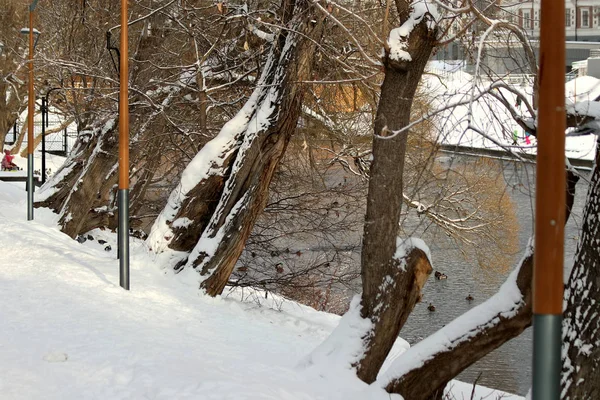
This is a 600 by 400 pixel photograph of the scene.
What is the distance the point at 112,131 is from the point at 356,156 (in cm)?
488

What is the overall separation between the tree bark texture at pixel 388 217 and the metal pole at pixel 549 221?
3.92m

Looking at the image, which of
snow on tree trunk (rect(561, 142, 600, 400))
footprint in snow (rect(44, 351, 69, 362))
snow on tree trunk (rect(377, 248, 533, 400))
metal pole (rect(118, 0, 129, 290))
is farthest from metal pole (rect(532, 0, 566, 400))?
metal pole (rect(118, 0, 129, 290))

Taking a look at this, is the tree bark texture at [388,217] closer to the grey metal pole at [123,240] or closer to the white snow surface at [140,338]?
the white snow surface at [140,338]

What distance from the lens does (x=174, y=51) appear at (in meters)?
18.3

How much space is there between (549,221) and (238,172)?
8.84 m

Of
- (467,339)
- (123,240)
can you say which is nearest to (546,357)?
(467,339)

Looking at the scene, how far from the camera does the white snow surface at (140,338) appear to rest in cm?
684

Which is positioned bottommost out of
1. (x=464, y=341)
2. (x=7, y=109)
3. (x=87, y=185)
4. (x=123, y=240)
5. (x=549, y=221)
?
(x=464, y=341)

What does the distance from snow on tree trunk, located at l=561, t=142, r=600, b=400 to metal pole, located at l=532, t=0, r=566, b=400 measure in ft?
6.43

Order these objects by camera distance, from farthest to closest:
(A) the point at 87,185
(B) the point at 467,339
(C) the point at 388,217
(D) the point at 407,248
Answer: (A) the point at 87,185 → (C) the point at 388,217 → (D) the point at 407,248 → (B) the point at 467,339

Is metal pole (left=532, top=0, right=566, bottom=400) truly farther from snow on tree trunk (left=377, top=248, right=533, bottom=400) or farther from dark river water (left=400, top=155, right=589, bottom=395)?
dark river water (left=400, top=155, right=589, bottom=395)

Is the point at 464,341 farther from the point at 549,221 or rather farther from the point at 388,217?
the point at 549,221

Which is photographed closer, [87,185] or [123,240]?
[123,240]

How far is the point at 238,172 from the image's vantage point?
12.5 m
